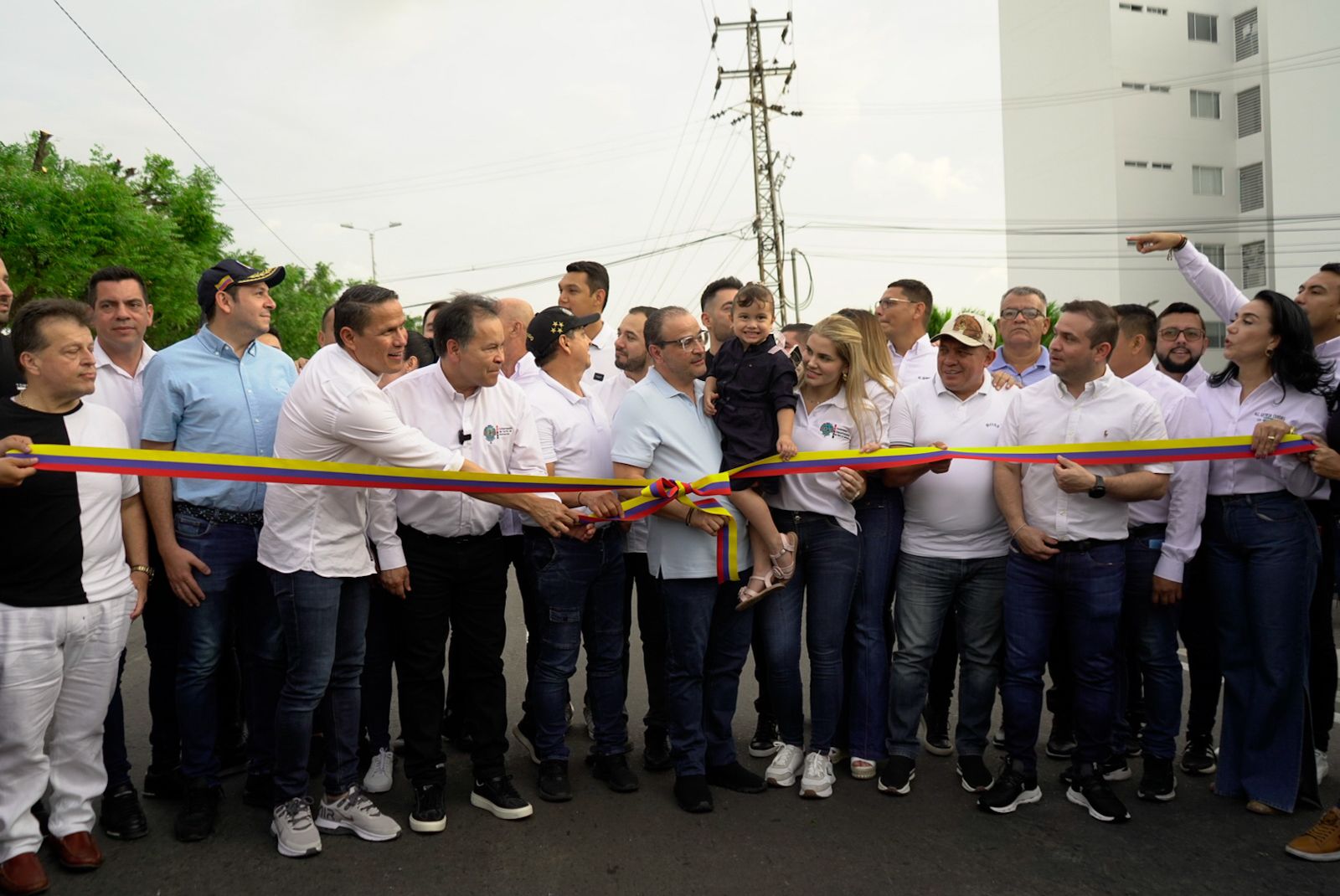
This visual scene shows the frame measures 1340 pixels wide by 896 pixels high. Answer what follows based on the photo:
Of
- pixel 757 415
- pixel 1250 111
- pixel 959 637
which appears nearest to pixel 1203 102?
pixel 1250 111

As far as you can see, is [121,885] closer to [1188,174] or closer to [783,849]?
[783,849]

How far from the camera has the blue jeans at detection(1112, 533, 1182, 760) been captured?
15.9 feet

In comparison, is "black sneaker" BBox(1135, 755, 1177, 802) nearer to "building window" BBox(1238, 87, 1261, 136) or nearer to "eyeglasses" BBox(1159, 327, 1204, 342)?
"eyeglasses" BBox(1159, 327, 1204, 342)

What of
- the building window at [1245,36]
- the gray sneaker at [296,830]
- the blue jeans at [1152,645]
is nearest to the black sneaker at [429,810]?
the gray sneaker at [296,830]

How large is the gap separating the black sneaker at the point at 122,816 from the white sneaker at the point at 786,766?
281 cm

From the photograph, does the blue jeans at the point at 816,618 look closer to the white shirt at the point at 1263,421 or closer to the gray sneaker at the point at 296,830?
the white shirt at the point at 1263,421

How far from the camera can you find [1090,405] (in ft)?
15.7

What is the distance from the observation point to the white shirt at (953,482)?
16.5ft

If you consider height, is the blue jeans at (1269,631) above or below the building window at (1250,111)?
below

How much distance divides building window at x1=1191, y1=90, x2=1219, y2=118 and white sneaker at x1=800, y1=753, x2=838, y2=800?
169ft

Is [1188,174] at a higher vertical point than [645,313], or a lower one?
higher

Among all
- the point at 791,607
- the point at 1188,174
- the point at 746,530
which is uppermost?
the point at 1188,174

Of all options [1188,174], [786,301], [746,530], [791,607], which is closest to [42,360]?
[746,530]

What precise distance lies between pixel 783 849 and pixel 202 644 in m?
2.68
